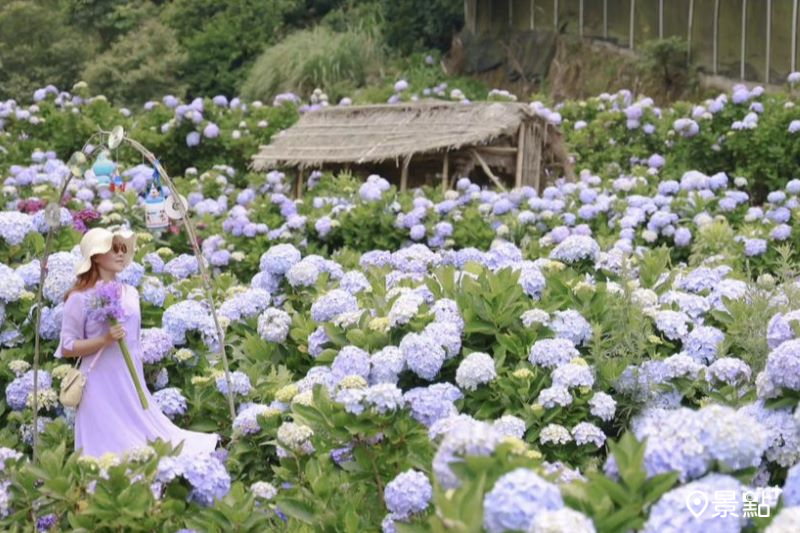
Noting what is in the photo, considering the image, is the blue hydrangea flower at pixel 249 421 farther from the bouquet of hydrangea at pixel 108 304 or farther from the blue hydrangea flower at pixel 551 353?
the blue hydrangea flower at pixel 551 353

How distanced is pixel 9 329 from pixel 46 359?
154mm

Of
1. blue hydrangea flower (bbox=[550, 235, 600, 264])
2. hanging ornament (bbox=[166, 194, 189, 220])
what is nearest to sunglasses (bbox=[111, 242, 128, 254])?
hanging ornament (bbox=[166, 194, 189, 220])

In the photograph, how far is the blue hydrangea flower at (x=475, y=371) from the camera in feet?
9.37

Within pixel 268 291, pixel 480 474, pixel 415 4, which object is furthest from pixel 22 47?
pixel 480 474

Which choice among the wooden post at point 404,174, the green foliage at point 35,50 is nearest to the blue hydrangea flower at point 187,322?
the wooden post at point 404,174

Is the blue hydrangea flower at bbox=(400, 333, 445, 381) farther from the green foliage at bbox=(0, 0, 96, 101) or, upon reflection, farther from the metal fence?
the green foliage at bbox=(0, 0, 96, 101)

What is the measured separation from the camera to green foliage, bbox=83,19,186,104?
1700cm

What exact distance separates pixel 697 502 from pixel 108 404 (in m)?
2.17

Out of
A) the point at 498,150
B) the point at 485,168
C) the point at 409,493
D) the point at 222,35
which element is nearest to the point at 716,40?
the point at 498,150

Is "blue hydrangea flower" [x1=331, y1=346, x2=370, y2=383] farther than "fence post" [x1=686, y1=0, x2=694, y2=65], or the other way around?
"fence post" [x1=686, y1=0, x2=694, y2=65]

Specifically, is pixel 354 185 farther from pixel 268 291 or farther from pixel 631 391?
pixel 631 391

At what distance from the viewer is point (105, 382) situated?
3320 millimetres

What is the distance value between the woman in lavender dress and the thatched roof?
208 inches

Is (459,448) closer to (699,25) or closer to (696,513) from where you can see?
(696,513)
